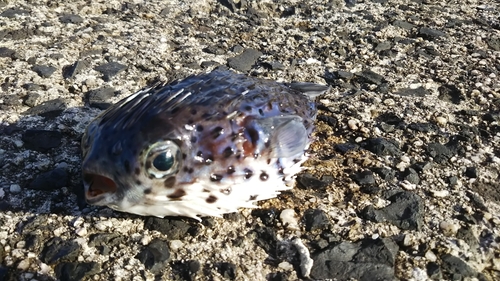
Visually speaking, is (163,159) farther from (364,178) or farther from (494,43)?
(494,43)

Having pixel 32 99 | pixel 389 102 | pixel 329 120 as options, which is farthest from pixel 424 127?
pixel 32 99

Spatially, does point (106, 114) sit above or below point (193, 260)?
above

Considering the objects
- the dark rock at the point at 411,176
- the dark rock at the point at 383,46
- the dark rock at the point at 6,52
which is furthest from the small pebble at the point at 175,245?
the dark rock at the point at 383,46

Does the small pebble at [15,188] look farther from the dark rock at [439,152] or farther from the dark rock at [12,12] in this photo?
the dark rock at [439,152]

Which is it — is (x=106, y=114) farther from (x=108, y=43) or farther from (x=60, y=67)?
(x=108, y=43)

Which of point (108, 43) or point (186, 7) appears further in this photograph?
point (186, 7)

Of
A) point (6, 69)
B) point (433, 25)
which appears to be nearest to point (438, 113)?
point (433, 25)

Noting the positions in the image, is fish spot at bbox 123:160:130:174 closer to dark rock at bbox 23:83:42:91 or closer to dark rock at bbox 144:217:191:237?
dark rock at bbox 144:217:191:237
